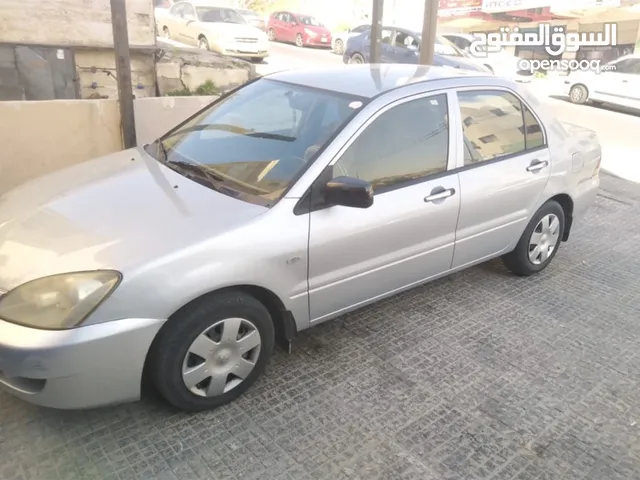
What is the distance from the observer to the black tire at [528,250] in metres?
4.30

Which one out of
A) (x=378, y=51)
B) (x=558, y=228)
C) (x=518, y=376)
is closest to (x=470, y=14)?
(x=378, y=51)

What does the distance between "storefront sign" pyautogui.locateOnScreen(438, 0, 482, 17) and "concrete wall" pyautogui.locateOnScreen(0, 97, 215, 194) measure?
2575 cm

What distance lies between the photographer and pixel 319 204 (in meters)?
2.90

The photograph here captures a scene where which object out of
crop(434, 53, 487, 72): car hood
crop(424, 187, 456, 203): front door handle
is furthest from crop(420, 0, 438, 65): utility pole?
crop(434, 53, 487, 72): car hood

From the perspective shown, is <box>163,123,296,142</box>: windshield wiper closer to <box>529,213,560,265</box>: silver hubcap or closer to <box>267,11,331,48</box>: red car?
<box>529,213,560,265</box>: silver hubcap

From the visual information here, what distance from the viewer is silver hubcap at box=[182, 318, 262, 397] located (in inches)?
104

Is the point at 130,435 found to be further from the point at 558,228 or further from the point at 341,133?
the point at 558,228

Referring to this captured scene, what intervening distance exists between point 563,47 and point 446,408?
2380 centimetres

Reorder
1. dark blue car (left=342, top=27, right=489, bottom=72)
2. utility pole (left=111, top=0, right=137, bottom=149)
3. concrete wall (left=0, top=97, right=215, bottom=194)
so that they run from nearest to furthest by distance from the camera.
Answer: utility pole (left=111, top=0, right=137, bottom=149), concrete wall (left=0, top=97, right=215, bottom=194), dark blue car (left=342, top=27, right=489, bottom=72)

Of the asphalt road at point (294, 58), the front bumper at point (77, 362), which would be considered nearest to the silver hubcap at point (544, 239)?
the front bumper at point (77, 362)

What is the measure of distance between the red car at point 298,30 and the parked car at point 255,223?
21251 millimetres

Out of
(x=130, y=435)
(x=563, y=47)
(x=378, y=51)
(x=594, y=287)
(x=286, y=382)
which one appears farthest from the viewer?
(x=563, y=47)

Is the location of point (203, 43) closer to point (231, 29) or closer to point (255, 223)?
point (231, 29)

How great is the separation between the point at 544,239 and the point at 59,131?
4659 millimetres
